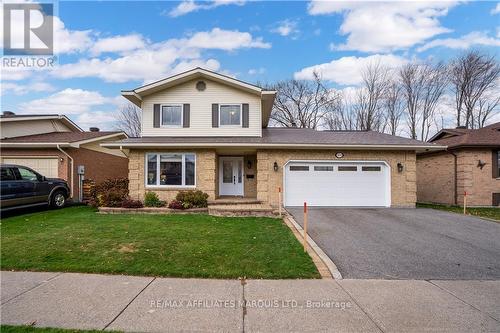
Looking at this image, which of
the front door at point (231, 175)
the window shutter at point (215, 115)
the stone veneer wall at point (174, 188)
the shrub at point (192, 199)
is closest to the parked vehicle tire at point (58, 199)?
the stone veneer wall at point (174, 188)

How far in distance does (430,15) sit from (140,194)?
643 inches

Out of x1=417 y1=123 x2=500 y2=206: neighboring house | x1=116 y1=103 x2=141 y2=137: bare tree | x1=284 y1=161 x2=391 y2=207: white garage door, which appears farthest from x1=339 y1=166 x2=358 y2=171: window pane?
x1=116 y1=103 x2=141 y2=137: bare tree

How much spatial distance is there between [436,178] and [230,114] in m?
13.1

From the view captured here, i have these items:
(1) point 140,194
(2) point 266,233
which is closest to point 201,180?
(1) point 140,194

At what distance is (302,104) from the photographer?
30.7 meters

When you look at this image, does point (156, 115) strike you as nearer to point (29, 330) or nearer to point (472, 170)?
point (29, 330)

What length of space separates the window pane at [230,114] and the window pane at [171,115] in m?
2.14

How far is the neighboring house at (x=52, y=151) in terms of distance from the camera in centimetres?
1360

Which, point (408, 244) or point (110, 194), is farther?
point (110, 194)

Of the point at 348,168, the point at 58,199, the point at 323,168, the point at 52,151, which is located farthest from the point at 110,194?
the point at 348,168

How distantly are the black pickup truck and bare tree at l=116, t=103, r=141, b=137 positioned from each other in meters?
26.2

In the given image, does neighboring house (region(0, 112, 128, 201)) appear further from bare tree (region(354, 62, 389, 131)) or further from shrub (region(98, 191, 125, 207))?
bare tree (region(354, 62, 389, 131))

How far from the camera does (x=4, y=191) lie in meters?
9.67

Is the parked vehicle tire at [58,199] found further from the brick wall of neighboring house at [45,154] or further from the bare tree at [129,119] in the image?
the bare tree at [129,119]
